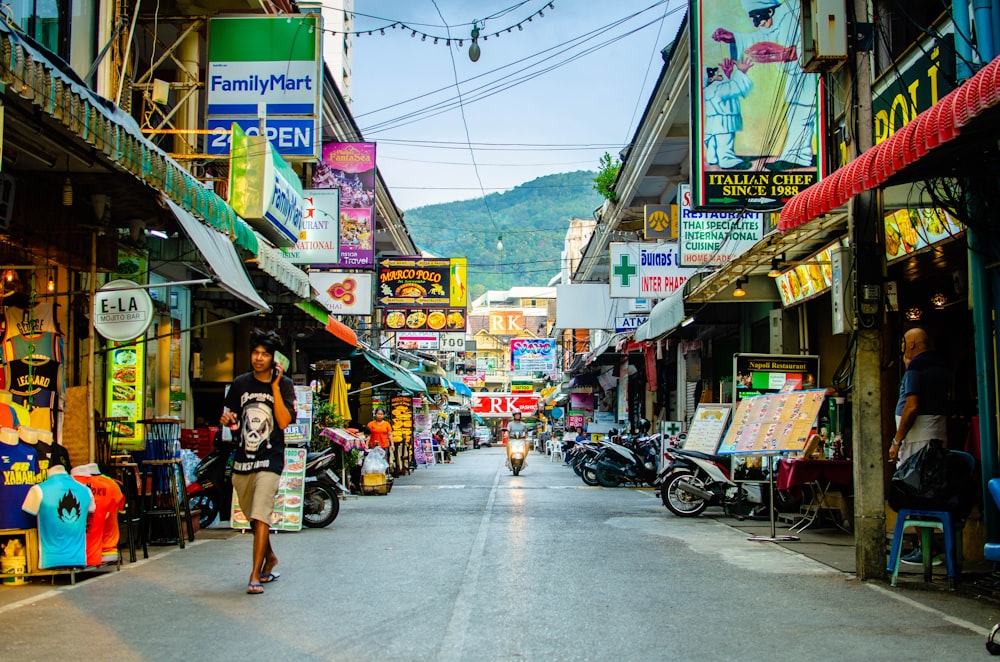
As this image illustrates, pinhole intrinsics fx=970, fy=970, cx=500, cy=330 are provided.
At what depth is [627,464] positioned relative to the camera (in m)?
20.4

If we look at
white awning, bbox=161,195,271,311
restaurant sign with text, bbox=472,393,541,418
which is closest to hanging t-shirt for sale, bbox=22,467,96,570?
white awning, bbox=161,195,271,311

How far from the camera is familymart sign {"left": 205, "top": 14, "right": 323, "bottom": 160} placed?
13.8 metres

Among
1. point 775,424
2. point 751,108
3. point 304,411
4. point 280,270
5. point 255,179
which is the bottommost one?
point 775,424

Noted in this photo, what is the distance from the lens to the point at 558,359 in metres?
74.1

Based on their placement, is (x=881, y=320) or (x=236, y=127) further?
(x=236, y=127)

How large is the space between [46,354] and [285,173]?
6881 millimetres

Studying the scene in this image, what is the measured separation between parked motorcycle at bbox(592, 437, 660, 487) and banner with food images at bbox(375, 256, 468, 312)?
7.62m

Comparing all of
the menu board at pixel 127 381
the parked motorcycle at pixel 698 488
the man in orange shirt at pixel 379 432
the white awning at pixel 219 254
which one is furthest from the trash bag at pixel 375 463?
the white awning at pixel 219 254

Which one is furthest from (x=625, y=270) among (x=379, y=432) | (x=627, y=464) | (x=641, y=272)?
(x=379, y=432)

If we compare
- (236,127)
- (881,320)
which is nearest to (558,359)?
(236,127)

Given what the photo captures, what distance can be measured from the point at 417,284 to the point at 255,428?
1947cm

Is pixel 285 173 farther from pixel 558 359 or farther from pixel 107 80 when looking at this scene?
pixel 558 359

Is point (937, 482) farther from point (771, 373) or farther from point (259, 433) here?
point (771, 373)

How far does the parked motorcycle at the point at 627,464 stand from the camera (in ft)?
66.6
